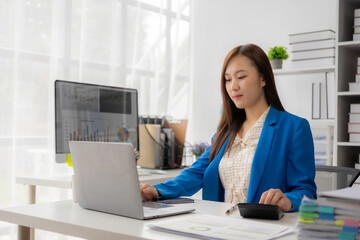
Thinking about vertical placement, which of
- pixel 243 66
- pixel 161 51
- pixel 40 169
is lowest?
pixel 40 169

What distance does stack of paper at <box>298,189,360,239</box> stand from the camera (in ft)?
2.80

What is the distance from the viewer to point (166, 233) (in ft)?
3.31

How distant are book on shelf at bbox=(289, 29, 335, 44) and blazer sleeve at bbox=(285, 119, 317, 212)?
55.7 inches

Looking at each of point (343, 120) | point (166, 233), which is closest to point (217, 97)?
point (343, 120)

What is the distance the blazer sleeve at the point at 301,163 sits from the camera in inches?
60.4

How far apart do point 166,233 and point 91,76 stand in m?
2.25

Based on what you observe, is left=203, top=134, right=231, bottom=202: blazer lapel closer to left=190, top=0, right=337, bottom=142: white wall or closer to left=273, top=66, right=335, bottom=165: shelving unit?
left=273, top=66, right=335, bottom=165: shelving unit

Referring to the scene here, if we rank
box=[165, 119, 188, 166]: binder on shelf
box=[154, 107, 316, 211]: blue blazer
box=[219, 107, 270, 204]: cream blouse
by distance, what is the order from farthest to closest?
box=[165, 119, 188, 166]: binder on shelf → box=[219, 107, 270, 204]: cream blouse → box=[154, 107, 316, 211]: blue blazer

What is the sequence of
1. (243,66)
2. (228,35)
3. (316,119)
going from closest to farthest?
(243,66) → (316,119) → (228,35)

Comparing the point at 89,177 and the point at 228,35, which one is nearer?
the point at 89,177

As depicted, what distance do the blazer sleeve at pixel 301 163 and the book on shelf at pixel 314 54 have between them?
139 centimetres

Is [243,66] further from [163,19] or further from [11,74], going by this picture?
[163,19]

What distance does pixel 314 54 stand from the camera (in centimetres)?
292

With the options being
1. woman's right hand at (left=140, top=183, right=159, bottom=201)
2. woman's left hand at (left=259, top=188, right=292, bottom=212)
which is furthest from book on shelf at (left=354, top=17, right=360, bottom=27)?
woman's right hand at (left=140, top=183, right=159, bottom=201)
